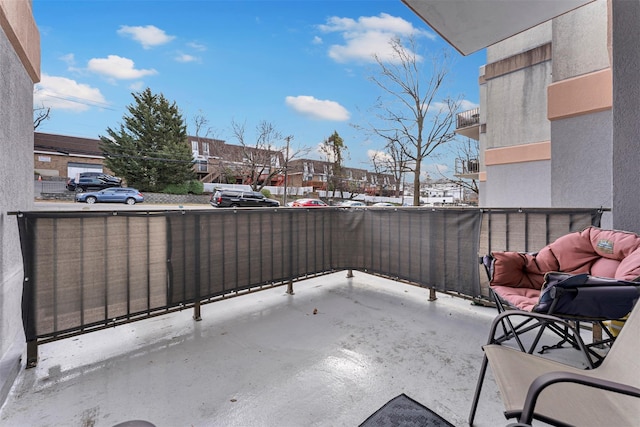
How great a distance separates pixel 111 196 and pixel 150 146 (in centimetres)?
701

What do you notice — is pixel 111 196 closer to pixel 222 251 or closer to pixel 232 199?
pixel 232 199

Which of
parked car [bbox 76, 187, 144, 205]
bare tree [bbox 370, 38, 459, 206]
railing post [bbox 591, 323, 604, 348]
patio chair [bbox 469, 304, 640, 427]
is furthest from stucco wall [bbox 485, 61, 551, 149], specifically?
parked car [bbox 76, 187, 144, 205]

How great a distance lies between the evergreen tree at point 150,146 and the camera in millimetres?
17938

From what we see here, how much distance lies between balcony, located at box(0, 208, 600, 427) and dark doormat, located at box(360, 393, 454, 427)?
6 centimetres

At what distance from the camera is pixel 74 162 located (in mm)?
16000

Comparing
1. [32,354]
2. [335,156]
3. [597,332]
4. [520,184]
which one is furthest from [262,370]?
[335,156]

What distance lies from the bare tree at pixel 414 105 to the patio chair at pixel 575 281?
10.5 meters

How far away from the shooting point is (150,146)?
18.8 meters

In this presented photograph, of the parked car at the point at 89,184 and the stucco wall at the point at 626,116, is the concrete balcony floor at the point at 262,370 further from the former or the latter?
the parked car at the point at 89,184

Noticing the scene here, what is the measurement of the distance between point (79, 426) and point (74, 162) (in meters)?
19.4

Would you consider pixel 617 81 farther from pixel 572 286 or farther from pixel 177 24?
pixel 177 24

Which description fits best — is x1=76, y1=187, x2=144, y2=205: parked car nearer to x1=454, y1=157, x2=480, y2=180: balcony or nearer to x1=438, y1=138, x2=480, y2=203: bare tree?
x1=438, y1=138, x2=480, y2=203: bare tree

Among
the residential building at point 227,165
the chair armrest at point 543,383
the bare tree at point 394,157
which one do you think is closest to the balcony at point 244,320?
the chair armrest at point 543,383

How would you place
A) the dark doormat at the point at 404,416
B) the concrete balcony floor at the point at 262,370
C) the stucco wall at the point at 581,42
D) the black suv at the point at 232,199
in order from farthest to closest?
1. the black suv at the point at 232,199
2. the stucco wall at the point at 581,42
3. the concrete balcony floor at the point at 262,370
4. the dark doormat at the point at 404,416
